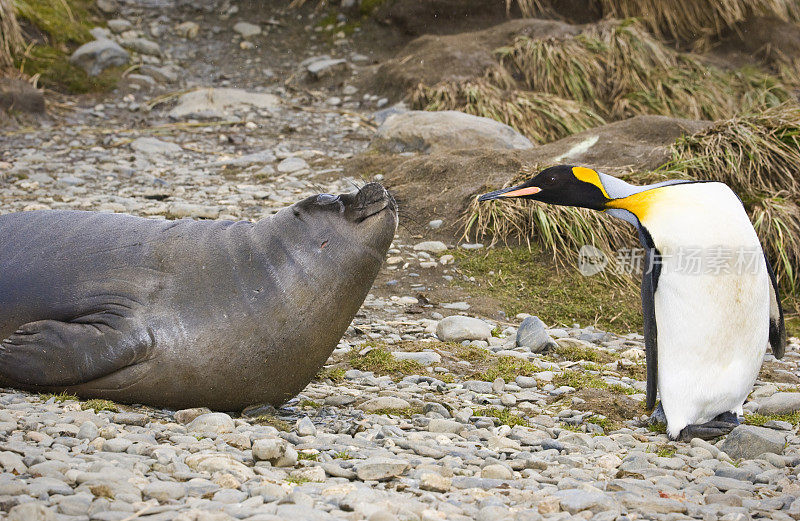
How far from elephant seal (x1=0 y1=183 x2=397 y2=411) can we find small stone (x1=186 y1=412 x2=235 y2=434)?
0.28 m

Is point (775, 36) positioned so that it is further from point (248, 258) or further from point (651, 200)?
point (248, 258)

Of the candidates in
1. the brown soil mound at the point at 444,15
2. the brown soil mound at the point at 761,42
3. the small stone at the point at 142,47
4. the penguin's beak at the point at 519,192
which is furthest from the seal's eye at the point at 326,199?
the brown soil mound at the point at 761,42

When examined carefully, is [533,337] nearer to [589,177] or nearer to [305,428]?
[589,177]

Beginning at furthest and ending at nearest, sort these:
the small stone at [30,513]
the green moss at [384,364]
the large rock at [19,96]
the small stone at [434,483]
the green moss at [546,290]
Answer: the large rock at [19,96] < the green moss at [546,290] < the green moss at [384,364] < the small stone at [434,483] < the small stone at [30,513]

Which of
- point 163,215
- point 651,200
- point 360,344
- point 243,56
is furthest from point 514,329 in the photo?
point 243,56

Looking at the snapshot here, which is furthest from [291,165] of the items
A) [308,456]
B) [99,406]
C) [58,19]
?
[308,456]

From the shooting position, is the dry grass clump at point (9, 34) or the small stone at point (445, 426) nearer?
the small stone at point (445, 426)

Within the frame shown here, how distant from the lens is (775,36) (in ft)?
42.1

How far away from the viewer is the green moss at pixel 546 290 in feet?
20.7

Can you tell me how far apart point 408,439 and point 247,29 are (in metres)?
10.5

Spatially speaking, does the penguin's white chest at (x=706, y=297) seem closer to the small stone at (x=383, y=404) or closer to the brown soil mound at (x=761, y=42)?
the small stone at (x=383, y=404)

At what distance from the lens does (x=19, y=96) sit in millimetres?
9703

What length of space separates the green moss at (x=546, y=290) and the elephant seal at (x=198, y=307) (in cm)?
259

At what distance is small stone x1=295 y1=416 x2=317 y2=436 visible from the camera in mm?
3420
